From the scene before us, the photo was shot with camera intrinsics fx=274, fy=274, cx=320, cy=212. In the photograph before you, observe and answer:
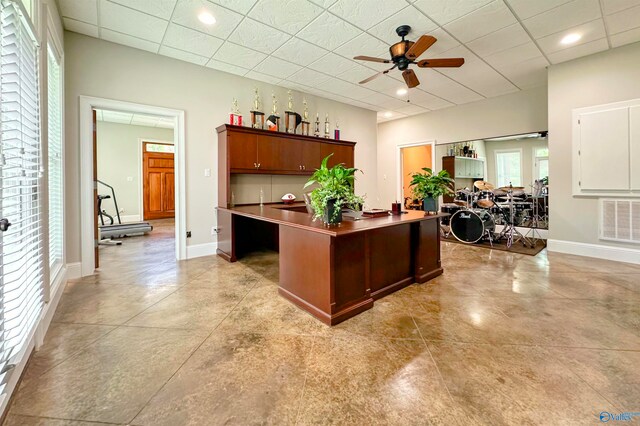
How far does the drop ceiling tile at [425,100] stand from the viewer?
5281mm

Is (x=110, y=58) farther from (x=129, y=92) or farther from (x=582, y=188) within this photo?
(x=582, y=188)

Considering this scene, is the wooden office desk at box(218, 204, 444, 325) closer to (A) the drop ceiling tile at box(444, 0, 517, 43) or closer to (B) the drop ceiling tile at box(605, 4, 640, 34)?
(A) the drop ceiling tile at box(444, 0, 517, 43)

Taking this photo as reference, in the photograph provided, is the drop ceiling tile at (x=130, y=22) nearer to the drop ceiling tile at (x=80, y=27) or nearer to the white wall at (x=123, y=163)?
the drop ceiling tile at (x=80, y=27)

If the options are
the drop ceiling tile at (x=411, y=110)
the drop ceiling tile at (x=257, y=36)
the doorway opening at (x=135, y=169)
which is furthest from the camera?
the doorway opening at (x=135, y=169)

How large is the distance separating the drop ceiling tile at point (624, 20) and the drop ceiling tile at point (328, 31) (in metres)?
2.79

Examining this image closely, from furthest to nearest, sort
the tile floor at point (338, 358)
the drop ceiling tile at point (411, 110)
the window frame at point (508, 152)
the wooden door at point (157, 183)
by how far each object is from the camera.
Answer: the wooden door at point (157, 183) → the drop ceiling tile at point (411, 110) → the window frame at point (508, 152) → the tile floor at point (338, 358)

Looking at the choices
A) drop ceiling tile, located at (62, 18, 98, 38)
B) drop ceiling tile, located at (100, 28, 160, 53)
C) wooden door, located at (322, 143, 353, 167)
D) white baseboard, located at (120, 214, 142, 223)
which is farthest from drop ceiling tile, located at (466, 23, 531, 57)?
white baseboard, located at (120, 214, 142, 223)

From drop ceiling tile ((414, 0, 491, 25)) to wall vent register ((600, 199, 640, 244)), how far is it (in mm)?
3334

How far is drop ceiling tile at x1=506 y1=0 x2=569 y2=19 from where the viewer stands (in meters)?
2.72

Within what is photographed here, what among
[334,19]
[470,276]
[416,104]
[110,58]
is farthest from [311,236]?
[416,104]

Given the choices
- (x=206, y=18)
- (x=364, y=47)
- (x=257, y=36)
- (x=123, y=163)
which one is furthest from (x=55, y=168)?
(x=123, y=163)

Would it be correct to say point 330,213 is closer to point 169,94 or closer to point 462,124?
point 169,94

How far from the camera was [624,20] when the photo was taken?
3.07 m

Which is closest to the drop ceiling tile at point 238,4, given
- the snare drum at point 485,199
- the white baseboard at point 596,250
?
the snare drum at point 485,199
